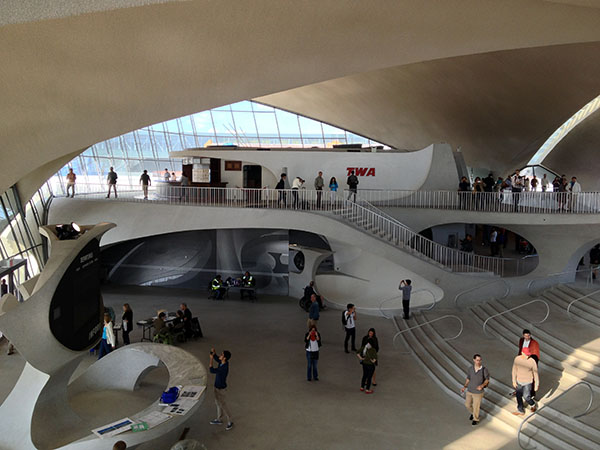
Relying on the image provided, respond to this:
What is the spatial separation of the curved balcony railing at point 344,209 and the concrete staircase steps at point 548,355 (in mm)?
3048

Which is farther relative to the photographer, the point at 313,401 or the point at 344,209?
the point at 344,209

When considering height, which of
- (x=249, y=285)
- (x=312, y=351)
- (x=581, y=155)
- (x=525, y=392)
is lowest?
(x=249, y=285)

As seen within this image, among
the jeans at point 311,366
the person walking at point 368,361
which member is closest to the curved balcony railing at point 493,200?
the jeans at point 311,366

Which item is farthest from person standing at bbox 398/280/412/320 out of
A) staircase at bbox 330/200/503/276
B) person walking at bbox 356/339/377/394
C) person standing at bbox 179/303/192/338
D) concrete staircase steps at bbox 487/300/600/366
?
person standing at bbox 179/303/192/338

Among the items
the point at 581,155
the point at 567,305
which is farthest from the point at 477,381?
the point at 581,155

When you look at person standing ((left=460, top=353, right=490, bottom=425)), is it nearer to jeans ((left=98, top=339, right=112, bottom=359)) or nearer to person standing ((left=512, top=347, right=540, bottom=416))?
person standing ((left=512, top=347, right=540, bottom=416))

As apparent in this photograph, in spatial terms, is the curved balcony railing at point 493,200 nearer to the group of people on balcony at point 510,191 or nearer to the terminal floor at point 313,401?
the group of people on balcony at point 510,191

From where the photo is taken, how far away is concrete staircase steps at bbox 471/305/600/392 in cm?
1124

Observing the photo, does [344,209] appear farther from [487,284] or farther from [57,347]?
[57,347]

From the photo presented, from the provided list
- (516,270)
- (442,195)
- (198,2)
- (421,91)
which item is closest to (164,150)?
(421,91)

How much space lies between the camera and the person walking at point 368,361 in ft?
37.6

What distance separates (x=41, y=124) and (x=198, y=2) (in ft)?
12.7

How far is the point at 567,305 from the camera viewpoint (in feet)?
53.4

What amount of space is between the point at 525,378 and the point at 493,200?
11.0 meters
